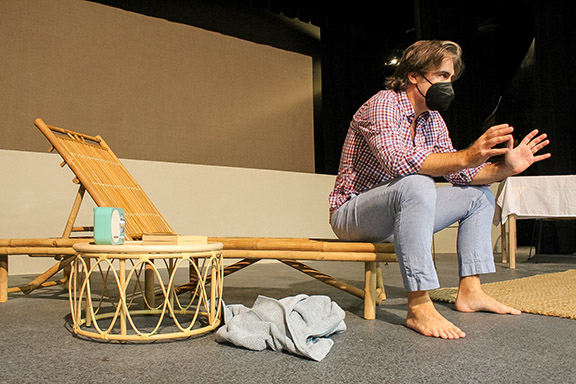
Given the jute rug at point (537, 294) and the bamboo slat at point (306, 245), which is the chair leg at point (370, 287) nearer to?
the bamboo slat at point (306, 245)

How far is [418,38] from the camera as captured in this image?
5.10 meters

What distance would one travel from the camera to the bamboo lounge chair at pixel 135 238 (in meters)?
1.50

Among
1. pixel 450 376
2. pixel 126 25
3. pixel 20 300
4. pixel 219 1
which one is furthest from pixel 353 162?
pixel 219 1

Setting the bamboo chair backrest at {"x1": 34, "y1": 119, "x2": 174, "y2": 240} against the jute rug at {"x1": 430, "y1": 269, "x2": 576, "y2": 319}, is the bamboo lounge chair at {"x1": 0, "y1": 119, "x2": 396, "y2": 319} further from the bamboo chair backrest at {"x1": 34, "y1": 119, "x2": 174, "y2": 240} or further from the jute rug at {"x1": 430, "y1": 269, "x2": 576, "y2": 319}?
the jute rug at {"x1": 430, "y1": 269, "x2": 576, "y2": 319}

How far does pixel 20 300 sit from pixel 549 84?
5097 mm

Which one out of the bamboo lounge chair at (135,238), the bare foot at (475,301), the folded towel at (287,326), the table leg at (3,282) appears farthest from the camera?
the table leg at (3,282)

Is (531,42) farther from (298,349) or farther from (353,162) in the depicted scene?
(298,349)

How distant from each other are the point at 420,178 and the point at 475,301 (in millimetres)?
529

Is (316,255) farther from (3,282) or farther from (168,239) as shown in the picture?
(3,282)

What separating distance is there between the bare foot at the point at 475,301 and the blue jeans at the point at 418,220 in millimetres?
42

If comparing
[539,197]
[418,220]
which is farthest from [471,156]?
[539,197]

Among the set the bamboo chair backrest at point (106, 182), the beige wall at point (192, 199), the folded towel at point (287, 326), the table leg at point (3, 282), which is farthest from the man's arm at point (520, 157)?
the beige wall at point (192, 199)

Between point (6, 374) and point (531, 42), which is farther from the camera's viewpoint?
point (531, 42)

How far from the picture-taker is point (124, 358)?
1088mm
